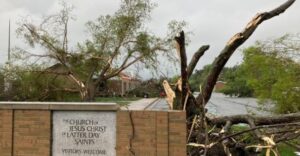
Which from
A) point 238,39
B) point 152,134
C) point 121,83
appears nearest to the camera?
point 152,134

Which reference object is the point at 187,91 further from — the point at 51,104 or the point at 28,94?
the point at 28,94

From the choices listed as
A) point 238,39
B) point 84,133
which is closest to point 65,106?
point 84,133

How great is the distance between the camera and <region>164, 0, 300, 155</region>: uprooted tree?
9633mm

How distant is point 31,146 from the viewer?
9953 millimetres

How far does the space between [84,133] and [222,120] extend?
3.02 meters

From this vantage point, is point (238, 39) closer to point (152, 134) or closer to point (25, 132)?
point (152, 134)

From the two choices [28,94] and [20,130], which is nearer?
[20,130]

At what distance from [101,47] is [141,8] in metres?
3.16

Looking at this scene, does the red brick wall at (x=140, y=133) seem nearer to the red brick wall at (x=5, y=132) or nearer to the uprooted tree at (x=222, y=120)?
the red brick wall at (x=5, y=132)

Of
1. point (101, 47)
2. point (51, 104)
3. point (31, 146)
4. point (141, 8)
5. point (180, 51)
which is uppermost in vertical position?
point (141, 8)

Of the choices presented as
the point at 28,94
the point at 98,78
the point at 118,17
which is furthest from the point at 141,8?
the point at 28,94

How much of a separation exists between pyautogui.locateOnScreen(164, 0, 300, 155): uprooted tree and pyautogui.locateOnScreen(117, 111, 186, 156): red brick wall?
39 centimetres

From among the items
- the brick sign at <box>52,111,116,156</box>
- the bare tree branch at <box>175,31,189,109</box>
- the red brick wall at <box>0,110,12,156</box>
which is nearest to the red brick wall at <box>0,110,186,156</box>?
the brick sign at <box>52,111,116,156</box>

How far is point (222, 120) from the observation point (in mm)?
11117
